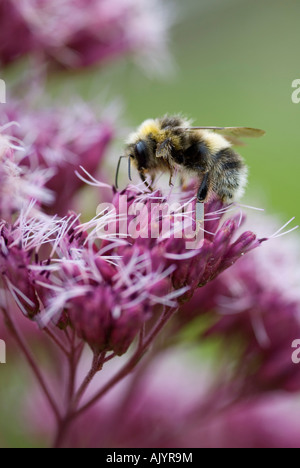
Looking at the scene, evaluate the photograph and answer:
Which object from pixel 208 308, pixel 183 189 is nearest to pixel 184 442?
pixel 208 308

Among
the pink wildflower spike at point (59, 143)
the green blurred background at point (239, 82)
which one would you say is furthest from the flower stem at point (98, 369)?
the green blurred background at point (239, 82)

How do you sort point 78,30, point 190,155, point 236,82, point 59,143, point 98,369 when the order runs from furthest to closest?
point 236,82 → point 78,30 → point 59,143 → point 190,155 → point 98,369

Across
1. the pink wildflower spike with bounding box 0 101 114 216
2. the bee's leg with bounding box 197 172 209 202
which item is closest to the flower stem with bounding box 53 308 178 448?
the bee's leg with bounding box 197 172 209 202

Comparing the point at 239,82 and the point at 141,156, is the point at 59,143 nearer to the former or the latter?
the point at 141,156

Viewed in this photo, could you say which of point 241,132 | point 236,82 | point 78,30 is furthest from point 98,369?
point 236,82

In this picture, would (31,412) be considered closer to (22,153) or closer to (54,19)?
(22,153)

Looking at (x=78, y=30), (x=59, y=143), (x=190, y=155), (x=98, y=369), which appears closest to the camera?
(x=98, y=369)
